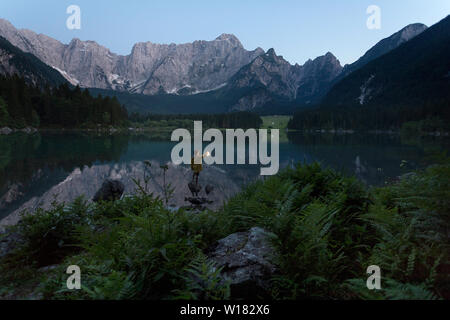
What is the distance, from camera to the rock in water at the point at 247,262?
2.84 metres

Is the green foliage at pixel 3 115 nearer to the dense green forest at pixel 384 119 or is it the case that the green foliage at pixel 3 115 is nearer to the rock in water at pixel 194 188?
the rock in water at pixel 194 188

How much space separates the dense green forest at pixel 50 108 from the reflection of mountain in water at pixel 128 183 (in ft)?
252

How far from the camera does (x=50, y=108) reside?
332 ft

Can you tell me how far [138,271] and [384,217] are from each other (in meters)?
3.39

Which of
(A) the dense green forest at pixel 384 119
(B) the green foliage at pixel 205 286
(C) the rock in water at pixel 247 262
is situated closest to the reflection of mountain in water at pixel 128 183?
(C) the rock in water at pixel 247 262

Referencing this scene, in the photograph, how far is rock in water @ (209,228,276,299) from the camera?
112 inches

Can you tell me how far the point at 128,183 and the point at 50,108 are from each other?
104m

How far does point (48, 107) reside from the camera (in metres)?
100

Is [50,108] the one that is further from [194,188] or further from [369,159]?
[369,159]

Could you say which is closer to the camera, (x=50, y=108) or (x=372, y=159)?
(x=372, y=159)

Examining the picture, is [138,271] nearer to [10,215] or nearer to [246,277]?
[246,277]

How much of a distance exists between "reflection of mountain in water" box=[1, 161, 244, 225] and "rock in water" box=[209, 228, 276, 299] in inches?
397

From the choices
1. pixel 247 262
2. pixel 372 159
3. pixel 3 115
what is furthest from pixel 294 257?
pixel 3 115
